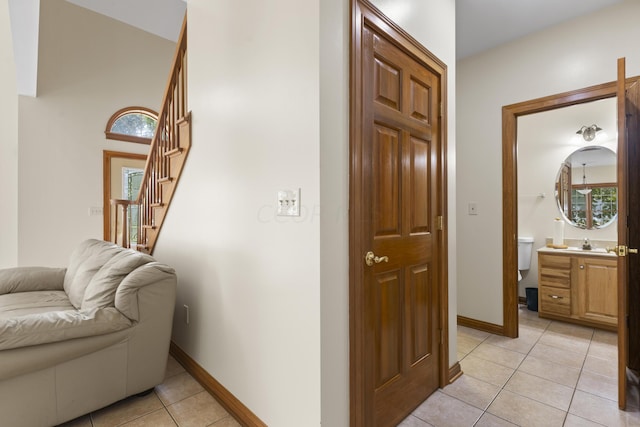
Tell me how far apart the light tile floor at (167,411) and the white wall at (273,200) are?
155 mm

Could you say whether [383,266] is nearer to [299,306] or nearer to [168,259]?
[299,306]

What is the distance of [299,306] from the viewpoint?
4.35ft

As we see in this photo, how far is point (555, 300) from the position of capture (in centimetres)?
328

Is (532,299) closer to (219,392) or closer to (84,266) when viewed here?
(219,392)

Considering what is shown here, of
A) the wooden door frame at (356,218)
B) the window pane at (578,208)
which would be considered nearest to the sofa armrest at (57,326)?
the wooden door frame at (356,218)

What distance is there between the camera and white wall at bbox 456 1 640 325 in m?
2.39

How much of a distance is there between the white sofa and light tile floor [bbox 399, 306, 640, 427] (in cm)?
158

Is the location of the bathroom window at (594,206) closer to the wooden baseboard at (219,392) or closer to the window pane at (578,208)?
the window pane at (578,208)

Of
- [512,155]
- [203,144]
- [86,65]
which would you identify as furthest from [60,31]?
[512,155]

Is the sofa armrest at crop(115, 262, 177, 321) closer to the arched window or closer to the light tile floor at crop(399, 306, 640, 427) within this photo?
the light tile floor at crop(399, 306, 640, 427)

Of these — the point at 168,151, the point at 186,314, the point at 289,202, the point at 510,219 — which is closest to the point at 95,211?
the point at 168,151

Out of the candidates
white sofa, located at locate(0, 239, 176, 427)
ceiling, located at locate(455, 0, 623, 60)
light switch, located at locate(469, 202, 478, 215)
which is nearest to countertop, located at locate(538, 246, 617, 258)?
light switch, located at locate(469, 202, 478, 215)

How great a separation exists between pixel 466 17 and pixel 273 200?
2.39 m

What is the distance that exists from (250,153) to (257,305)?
80cm
